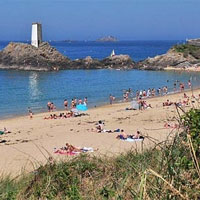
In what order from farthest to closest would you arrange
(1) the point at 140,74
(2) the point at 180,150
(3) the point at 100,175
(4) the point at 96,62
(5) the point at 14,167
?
(4) the point at 96,62
(1) the point at 140,74
(5) the point at 14,167
(3) the point at 100,175
(2) the point at 180,150

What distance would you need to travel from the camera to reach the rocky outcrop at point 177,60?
5953 centimetres

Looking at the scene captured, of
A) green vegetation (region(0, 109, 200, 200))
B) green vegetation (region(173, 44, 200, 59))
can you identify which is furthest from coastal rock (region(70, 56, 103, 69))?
green vegetation (region(0, 109, 200, 200))

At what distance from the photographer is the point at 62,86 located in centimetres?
4231

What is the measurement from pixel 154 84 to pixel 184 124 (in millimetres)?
39224

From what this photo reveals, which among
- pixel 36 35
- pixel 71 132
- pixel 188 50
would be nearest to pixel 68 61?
pixel 36 35

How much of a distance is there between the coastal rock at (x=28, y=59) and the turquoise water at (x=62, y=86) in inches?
125

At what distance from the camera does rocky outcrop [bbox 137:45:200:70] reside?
2344 inches

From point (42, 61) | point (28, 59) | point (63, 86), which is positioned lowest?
point (63, 86)

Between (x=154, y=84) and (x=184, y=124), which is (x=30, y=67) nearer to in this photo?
(x=154, y=84)

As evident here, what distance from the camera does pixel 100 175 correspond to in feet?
16.0

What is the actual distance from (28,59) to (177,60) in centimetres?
2140

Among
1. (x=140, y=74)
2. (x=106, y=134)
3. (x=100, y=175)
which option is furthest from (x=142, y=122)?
(x=140, y=74)

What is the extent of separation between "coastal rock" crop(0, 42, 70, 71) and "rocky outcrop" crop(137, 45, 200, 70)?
12586 millimetres

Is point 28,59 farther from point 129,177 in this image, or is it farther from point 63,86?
point 129,177
